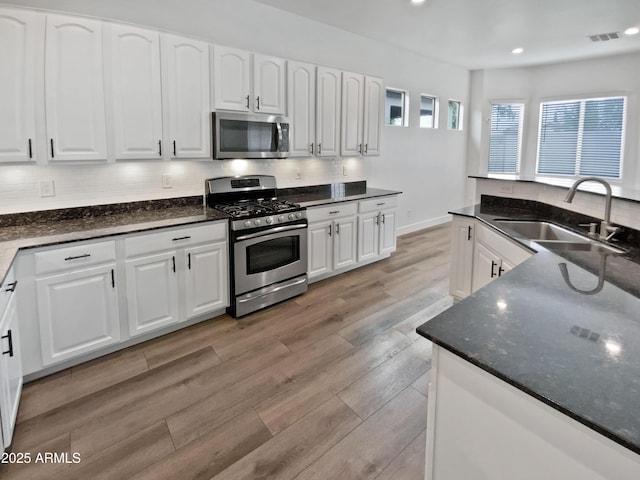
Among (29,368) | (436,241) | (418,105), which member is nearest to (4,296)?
(29,368)

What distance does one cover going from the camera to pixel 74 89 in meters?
2.66

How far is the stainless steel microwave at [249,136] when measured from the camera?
3396mm

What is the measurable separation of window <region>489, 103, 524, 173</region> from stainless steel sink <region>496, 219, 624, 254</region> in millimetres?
4868

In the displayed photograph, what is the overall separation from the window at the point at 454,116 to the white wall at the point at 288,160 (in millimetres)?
159

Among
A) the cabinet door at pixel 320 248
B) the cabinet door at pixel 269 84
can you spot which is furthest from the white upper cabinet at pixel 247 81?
the cabinet door at pixel 320 248

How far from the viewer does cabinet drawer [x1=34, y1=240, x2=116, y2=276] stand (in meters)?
2.37

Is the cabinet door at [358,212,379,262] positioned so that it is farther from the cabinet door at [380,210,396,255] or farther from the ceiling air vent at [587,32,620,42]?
the ceiling air vent at [587,32,620,42]

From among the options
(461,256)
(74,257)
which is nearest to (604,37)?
(461,256)

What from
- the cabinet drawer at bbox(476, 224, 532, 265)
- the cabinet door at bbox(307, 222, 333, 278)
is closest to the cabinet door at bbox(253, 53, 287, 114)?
the cabinet door at bbox(307, 222, 333, 278)

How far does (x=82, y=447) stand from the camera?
196cm

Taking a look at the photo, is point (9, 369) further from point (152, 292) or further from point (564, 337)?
point (564, 337)

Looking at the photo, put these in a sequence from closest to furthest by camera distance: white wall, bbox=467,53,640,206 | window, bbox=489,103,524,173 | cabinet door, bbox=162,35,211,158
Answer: cabinet door, bbox=162,35,211,158
white wall, bbox=467,53,640,206
window, bbox=489,103,524,173

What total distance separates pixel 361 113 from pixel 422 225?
9.28ft

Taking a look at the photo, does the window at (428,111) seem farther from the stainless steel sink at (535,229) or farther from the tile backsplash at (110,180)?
the stainless steel sink at (535,229)
